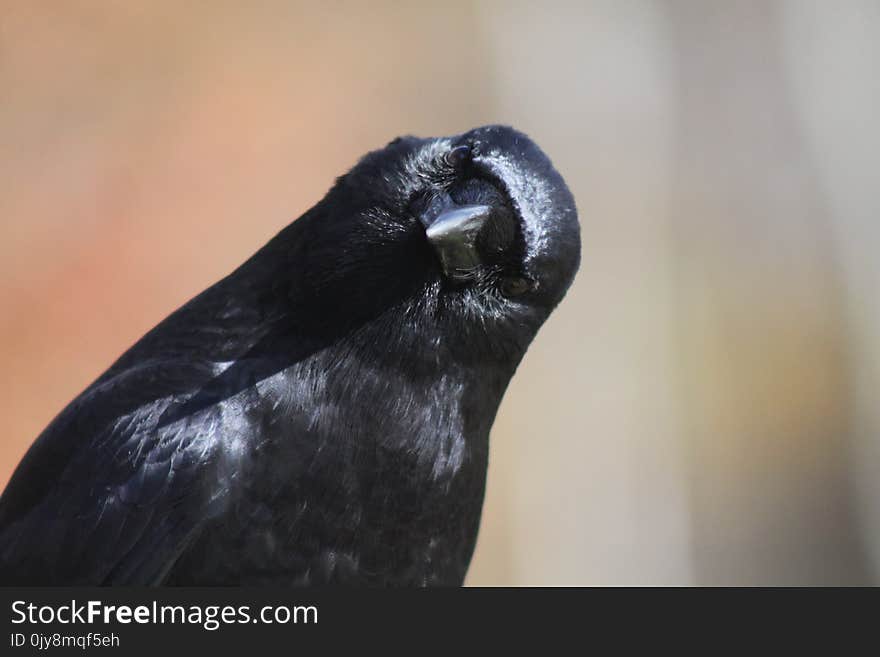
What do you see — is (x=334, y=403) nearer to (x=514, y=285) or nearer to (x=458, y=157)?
(x=514, y=285)

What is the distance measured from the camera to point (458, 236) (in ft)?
7.64

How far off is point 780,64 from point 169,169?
4067 mm

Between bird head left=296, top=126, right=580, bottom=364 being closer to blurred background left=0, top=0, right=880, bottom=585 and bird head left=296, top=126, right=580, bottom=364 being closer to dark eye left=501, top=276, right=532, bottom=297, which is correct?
dark eye left=501, top=276, right=532, bottom=297

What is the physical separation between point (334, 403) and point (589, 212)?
5406mm

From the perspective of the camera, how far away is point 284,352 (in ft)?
8.10

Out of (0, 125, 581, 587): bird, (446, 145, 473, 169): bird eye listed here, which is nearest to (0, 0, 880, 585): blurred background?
(0, 125, 581, 587): bird

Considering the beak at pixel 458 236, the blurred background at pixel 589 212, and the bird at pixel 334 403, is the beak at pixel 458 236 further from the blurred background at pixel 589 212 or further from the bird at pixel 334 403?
the blurred background at pixel 589 212

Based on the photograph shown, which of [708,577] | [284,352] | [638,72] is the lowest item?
[708,577]

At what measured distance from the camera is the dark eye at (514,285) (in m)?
2.42

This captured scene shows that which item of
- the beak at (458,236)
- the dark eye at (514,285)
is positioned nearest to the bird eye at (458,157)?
the beak at (458,236)

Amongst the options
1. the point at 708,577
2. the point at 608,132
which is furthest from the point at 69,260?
the point at 708,577

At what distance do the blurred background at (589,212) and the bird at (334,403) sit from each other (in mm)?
4280

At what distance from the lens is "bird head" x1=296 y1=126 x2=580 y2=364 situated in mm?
2400

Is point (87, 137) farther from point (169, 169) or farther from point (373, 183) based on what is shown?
point (373, 183)
